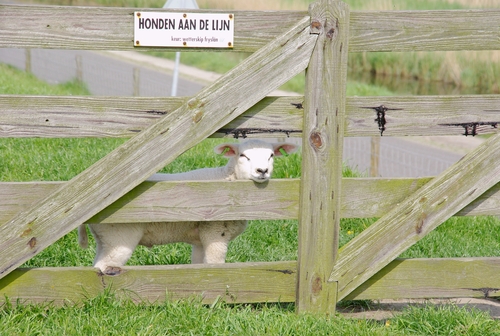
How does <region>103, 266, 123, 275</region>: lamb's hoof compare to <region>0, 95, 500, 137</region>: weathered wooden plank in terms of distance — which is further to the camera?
<region>103, 266, 123, 275</region>: lamb's hoof

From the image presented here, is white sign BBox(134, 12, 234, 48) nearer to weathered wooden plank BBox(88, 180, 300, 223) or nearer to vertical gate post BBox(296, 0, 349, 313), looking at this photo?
vertical gate post BBox(296, 0, 349, 313)

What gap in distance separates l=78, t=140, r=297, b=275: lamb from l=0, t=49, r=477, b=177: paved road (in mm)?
5171

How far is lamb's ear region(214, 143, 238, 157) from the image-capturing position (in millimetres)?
4490

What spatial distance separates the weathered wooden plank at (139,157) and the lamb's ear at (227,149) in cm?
74

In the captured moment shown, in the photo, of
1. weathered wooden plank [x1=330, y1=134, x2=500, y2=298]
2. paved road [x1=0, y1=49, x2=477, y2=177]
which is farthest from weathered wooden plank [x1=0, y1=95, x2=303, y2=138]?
paved road [x1=0, y1=49, x2=477, y2=177]

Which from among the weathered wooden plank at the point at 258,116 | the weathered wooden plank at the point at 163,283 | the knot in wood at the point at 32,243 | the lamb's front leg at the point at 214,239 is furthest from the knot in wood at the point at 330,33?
the knot in wood at the point at 32,243

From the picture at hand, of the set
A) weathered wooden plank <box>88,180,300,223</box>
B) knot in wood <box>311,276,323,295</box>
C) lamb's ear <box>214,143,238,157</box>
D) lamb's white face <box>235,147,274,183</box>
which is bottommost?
knot in wood <box>311,276,323,295</box>

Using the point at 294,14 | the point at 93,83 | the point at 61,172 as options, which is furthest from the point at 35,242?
the point at 93,83

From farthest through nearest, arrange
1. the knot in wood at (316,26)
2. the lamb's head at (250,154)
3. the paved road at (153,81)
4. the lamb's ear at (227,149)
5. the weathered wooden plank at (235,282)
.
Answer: the paved road at (153,81) < the lamb's ear at (227,149) < the lamb's head at (250,154) < the weathered wooden plank at (235,282) < the knot in wood at (316,26)

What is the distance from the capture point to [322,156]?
3.91 m

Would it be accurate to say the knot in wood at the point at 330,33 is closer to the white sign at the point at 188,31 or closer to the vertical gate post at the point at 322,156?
the vertical gate post at the point at 322,156

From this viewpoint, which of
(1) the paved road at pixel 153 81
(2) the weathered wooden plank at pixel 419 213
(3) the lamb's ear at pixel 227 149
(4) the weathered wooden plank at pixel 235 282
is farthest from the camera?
(1) the paved road at pixel 153 81

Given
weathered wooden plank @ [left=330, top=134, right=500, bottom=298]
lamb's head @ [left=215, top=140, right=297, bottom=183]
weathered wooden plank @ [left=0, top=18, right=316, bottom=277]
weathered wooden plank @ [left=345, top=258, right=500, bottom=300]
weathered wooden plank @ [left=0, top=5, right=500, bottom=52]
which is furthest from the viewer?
lamb's head @ [left=215, top=140, right=297, bottom=183]

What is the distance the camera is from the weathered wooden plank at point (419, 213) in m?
4.04
